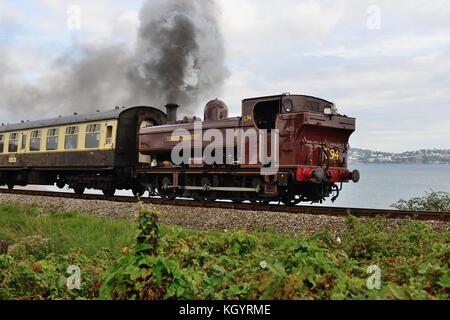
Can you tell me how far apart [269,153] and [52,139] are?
38.9 feet

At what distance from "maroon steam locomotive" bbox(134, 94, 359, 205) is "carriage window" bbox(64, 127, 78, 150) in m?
5.41

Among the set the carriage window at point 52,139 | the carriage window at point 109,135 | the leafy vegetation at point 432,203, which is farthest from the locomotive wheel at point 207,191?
the carriage window at point 52,139

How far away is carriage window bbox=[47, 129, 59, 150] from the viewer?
18.4m

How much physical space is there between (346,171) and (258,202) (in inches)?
117

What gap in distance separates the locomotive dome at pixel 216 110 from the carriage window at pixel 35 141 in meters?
10.3

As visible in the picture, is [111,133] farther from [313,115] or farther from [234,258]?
[234,258]

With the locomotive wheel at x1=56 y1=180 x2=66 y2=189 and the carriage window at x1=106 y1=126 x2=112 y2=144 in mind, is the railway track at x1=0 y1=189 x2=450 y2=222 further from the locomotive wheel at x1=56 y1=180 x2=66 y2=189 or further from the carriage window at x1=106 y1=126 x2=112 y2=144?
the locomotive wheel at x1=56 y1=180 x2=66 y2=189

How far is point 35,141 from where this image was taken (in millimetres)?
19703

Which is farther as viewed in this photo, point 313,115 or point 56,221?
point 313,115

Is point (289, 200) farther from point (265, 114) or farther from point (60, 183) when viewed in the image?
point (60, 183)

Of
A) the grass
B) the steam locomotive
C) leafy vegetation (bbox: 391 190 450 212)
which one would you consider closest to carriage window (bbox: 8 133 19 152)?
the steam locomotive
